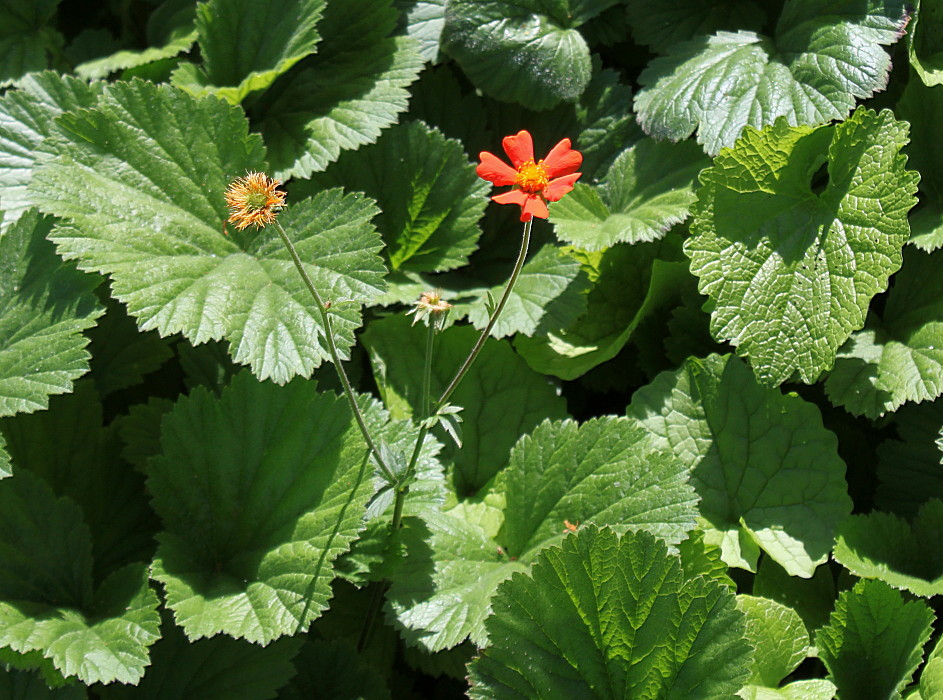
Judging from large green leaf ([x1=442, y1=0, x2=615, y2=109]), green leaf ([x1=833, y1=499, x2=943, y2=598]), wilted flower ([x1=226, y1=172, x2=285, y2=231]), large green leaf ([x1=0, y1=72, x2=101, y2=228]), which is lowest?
green leaf ([x1=833, y1=499, x2=943, y2=598])

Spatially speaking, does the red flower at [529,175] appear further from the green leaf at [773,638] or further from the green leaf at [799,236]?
the green leaf at [773,638]

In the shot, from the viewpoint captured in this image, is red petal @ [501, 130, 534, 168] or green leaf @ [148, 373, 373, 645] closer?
red petal @ [501, 130, 534, 168]

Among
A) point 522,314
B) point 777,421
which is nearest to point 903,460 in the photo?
point 777,421

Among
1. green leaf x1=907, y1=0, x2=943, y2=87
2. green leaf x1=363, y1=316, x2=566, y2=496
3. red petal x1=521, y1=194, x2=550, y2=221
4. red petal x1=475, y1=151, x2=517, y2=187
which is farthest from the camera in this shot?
green leaf x1=363, y1=316, x2=566, y2=496

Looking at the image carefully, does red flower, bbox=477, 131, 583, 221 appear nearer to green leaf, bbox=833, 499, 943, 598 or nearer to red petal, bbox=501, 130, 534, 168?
red petal, bbox=501, 130, 534, 168

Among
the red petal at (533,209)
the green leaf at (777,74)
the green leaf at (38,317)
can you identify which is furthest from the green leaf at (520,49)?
the green leaf at (38,317)

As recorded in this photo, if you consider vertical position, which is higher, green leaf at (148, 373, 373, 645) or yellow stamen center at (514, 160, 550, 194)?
yellow stamen center at (514, 160, 550, 194)

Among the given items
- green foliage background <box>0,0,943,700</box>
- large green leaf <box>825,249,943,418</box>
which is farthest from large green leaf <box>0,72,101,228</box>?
large green leaf <box>825,249,943,418</box>

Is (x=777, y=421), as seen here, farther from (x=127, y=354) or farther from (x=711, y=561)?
(x=127, y=354)
